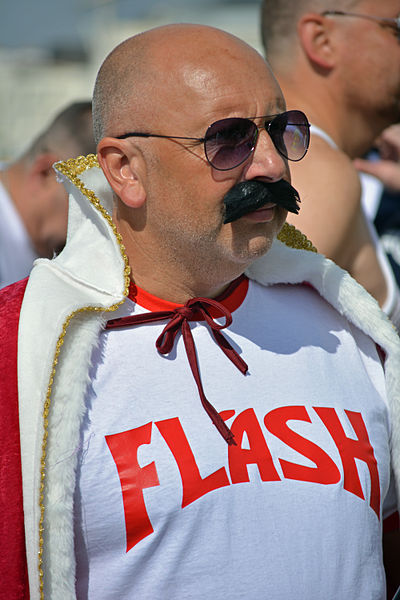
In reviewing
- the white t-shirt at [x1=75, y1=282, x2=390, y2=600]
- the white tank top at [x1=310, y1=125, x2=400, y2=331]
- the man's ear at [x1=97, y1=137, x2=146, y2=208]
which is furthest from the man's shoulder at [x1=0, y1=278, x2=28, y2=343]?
the white tank top at [x1=310, y1=125, x2=400, y2=331]

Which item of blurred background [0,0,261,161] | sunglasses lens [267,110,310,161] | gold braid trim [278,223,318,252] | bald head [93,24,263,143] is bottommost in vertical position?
gold braid trim [278,223,318,252]

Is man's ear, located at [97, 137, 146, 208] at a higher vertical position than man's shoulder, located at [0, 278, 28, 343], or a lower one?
higher

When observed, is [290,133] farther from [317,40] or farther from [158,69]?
[317,40]

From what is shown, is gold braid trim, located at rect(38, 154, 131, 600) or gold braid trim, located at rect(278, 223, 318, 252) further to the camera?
gold braid trim, located at rect(278, 223, 318, 252)

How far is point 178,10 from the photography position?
12.5 metres

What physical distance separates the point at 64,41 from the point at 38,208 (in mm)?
10319

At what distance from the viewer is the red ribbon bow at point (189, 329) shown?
1.56 meters

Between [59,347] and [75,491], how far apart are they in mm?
269

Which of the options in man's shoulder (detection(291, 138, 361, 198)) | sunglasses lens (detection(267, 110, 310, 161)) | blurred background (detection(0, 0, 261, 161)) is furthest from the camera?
blurred background (detection(0, 0, 261, 161))

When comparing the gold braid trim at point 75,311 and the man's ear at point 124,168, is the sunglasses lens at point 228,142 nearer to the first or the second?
the man's ear at point 124,168

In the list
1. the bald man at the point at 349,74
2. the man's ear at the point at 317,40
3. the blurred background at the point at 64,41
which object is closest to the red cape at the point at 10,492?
the bald man at the point at 349,74

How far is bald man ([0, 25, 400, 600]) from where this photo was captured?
1.46 metres

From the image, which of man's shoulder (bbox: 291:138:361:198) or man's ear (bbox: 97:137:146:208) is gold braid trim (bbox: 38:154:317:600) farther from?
man's shoulder (bbox: 291:138:361:198)

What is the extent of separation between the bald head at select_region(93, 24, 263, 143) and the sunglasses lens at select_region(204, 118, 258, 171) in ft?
0.28
